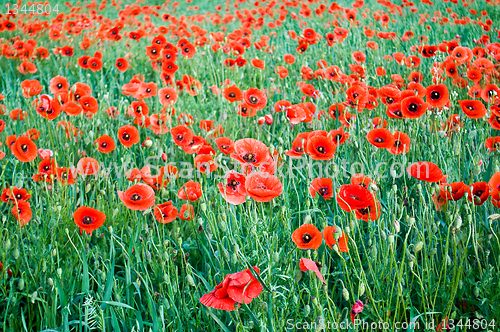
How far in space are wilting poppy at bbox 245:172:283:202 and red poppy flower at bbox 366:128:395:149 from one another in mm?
579

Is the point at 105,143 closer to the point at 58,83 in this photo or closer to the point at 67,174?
the point at 67,174

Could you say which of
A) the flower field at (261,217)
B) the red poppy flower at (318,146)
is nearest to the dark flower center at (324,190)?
the flower field at (261,217)

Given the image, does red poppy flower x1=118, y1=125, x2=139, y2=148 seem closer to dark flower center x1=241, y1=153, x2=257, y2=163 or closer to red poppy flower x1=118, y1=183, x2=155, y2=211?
red poppy flower x1=118, y1=183, x2=155, y2=211

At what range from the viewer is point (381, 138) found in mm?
1741

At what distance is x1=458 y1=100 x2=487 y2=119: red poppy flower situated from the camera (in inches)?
76.5

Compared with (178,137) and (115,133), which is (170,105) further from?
(178,137)

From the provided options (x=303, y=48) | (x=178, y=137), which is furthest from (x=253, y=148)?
(x=303, y=48)

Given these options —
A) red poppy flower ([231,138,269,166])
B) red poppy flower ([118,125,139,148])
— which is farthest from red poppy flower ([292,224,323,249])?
red poppy flower ([118,125,139,148])

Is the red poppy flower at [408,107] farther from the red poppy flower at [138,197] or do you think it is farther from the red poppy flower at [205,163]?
the red poppy flower at [138,197]

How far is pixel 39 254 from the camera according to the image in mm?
1548

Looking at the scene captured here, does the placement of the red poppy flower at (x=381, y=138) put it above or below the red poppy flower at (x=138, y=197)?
above

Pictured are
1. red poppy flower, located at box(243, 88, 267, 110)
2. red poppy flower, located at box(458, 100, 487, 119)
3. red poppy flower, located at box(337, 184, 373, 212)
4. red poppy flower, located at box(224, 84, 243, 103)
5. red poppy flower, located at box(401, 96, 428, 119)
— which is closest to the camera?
red poppy flower, located at box(337, 184, 373, 212)

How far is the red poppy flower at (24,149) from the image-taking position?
1.95 metres

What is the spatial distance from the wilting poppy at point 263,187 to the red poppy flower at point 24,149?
1342 mm
